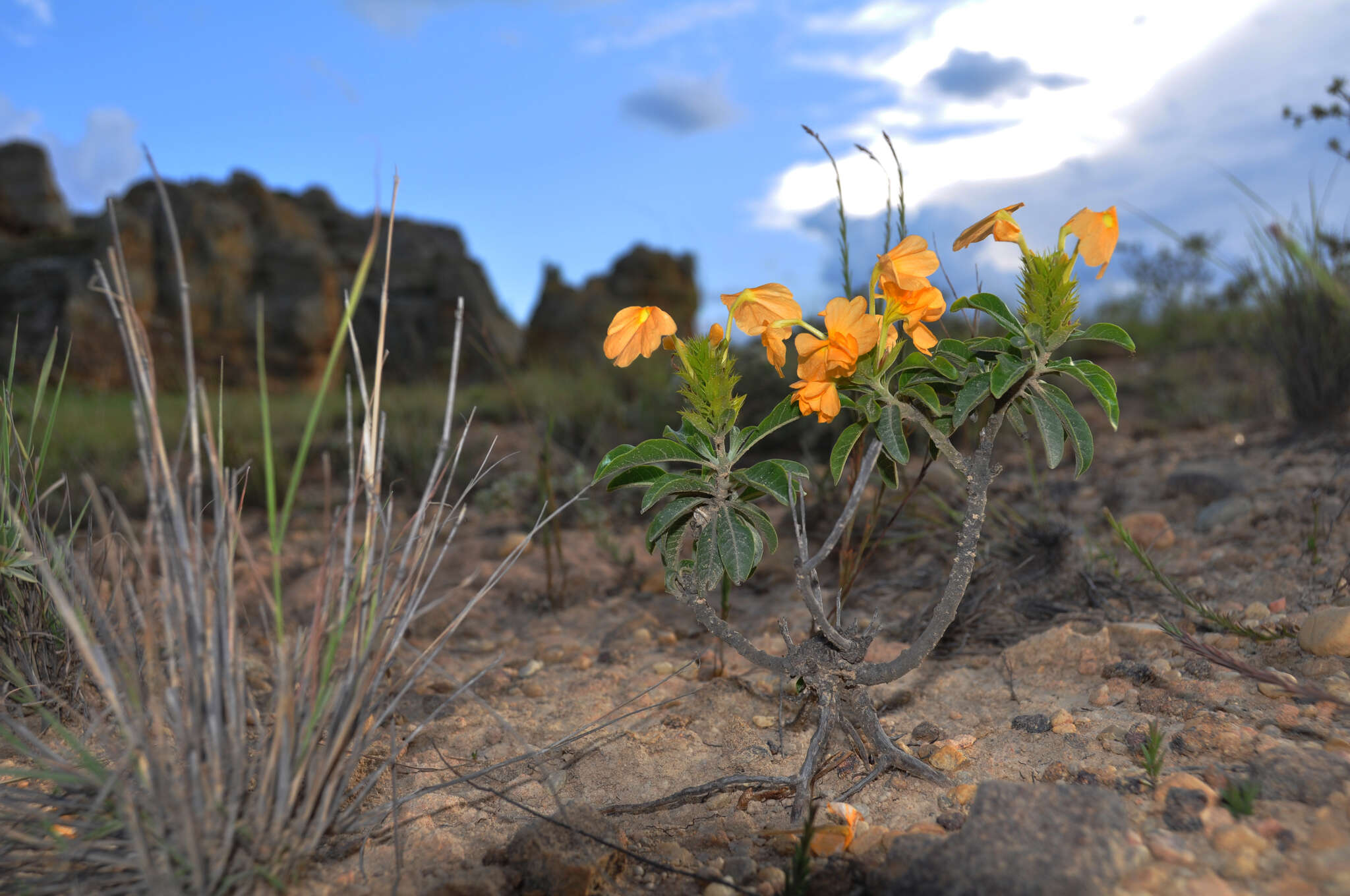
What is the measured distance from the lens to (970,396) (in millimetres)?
1502

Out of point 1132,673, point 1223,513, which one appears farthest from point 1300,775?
point 1223,513

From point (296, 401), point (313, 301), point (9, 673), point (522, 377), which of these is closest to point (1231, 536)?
point (9, 673)

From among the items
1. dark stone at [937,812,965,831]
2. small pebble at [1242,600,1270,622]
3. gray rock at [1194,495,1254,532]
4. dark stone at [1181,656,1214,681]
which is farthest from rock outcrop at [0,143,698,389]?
dark stone at [937,812,965,831]

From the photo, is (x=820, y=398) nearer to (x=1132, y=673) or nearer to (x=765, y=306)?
(x=765, y=306)

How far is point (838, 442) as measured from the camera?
169cm

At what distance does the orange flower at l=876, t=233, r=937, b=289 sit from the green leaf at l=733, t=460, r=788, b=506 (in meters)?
0.42

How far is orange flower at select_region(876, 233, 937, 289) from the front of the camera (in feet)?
4.89

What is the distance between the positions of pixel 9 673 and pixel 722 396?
1.93 metres

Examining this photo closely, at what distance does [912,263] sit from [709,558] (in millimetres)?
701

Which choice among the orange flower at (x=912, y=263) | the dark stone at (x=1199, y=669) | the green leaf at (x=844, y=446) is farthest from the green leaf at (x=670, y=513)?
the dark stone at (x=1199, y=669)

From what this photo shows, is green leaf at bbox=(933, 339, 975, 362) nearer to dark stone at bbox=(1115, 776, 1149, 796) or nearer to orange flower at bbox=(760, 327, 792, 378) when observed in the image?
orange flower at bbox=(760, 327, 792, 378)

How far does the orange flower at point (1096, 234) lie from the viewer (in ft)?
4.58

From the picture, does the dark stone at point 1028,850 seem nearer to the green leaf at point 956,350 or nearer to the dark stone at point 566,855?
the dark stone at point 566,855

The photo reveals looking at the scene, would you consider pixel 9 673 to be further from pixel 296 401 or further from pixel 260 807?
pixel 296 401
